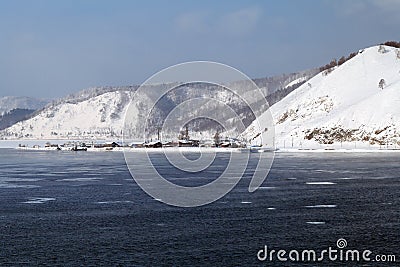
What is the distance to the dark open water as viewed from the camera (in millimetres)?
23938

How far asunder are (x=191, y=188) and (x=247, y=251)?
25648mm

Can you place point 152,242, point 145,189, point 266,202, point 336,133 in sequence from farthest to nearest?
point 336,133, point 145,189, point 266,202, point 152,242

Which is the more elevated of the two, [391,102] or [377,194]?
[391,102]

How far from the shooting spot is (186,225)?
3081cm

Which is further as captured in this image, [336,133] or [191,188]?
[336,133]

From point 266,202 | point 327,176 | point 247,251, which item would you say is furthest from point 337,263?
point 327,176

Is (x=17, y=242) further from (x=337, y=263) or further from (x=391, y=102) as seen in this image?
(x=391, y=102)

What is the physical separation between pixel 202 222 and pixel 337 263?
10787mm

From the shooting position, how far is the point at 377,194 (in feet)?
139

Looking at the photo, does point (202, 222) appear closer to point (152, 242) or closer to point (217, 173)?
point (152, 242)

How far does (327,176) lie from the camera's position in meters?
60.8

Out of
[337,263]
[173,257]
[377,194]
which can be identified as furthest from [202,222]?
[377,194]

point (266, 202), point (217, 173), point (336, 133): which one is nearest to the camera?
point (266, 202)

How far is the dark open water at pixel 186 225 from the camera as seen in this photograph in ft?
78.5
